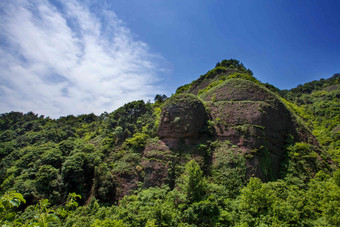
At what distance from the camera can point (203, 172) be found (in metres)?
21.4

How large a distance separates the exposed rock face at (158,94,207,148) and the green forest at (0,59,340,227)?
0.15m

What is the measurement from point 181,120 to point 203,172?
7.75 meters

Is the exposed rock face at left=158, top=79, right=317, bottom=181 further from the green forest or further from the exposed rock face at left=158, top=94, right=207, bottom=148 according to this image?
the green forest

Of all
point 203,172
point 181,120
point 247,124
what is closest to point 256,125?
point 247,124

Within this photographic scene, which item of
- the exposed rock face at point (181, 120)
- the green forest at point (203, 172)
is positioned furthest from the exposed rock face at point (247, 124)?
the green forest at point (203, 172)

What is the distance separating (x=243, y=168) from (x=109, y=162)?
20878 millimetres

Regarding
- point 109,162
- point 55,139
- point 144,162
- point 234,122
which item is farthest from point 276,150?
point 55,139

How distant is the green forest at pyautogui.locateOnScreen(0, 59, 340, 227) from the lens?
46.9ft

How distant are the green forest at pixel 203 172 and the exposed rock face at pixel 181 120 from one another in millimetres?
150

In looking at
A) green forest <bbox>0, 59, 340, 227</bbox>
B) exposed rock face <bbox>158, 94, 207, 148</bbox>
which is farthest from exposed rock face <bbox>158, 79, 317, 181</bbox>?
green forest <bbox>0, 59, 340, 227</bbox>

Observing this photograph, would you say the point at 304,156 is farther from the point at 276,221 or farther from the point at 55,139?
the point at 55,139

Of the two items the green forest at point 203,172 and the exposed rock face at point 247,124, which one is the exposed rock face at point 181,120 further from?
the green forest at point 203,172

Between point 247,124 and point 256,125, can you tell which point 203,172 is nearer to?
point 247,124

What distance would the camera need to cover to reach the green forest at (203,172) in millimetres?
14305
